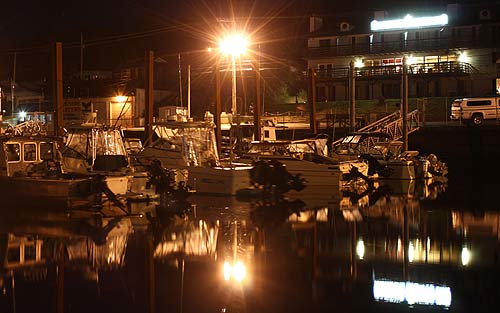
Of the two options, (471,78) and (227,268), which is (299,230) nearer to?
(227,268)

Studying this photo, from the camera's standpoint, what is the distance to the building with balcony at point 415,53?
6962cm

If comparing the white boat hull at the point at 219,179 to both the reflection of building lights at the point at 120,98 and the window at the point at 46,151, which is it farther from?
the reflection of building lights at the point at 120,98

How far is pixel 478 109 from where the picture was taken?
52781mm

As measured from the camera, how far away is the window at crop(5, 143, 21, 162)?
2657cm

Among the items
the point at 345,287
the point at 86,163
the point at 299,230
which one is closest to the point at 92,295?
the point at 345,287

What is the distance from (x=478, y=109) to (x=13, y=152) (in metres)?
37.6

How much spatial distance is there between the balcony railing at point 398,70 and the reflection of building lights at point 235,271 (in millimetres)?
57422

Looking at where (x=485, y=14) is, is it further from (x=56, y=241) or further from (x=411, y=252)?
(x=56, y=241)

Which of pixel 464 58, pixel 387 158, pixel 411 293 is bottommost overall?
pixel 411 293

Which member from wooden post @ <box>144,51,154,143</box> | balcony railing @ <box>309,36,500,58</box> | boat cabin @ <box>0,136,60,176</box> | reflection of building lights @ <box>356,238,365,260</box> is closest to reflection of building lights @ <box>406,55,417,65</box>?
balcony railing @ <box>309,36,500,58</box>

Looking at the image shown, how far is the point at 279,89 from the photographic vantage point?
73938 millimetres

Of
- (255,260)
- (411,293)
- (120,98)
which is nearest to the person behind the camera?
(411,293)

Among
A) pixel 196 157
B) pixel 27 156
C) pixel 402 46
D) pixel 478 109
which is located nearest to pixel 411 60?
pixel 402 46

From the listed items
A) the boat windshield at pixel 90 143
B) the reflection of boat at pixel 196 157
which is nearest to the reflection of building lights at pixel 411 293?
the reflection of boat at pixel 196 157
